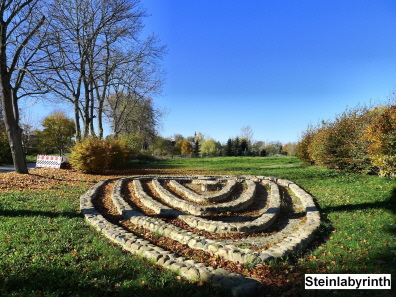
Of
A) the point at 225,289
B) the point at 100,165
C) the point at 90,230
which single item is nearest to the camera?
the point at 225,289

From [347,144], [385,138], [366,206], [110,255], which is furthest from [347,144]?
[110,255]

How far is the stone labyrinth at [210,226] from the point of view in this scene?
447cm

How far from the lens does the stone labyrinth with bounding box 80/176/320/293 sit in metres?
4.47

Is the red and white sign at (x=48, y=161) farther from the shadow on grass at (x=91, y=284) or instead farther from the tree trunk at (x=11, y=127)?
the shadow on grass at (x=91, y=284)

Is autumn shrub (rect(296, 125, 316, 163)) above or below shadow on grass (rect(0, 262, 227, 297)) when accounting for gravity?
above

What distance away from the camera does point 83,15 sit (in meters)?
17.5

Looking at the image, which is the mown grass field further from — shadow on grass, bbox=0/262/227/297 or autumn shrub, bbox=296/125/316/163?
autumn shrub, bbox=296/125/316/163

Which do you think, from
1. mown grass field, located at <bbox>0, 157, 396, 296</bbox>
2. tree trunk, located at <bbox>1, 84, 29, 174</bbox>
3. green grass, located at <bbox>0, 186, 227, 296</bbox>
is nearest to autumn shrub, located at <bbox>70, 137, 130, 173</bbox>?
tree trunk, located at <bbox>1, 84, 29, 174</bbox>

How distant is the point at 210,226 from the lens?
20.8 ft

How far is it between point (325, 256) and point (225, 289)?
2.29 metres

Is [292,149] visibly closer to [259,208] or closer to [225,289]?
[259,208]

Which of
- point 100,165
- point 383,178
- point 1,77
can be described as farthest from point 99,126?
point 383,178

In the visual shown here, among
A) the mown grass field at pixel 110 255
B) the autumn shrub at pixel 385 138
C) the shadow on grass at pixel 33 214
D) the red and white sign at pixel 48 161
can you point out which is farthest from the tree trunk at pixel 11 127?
the autumn shrub at pixel 385 138

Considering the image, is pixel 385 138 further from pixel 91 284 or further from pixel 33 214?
pixel 33 214
